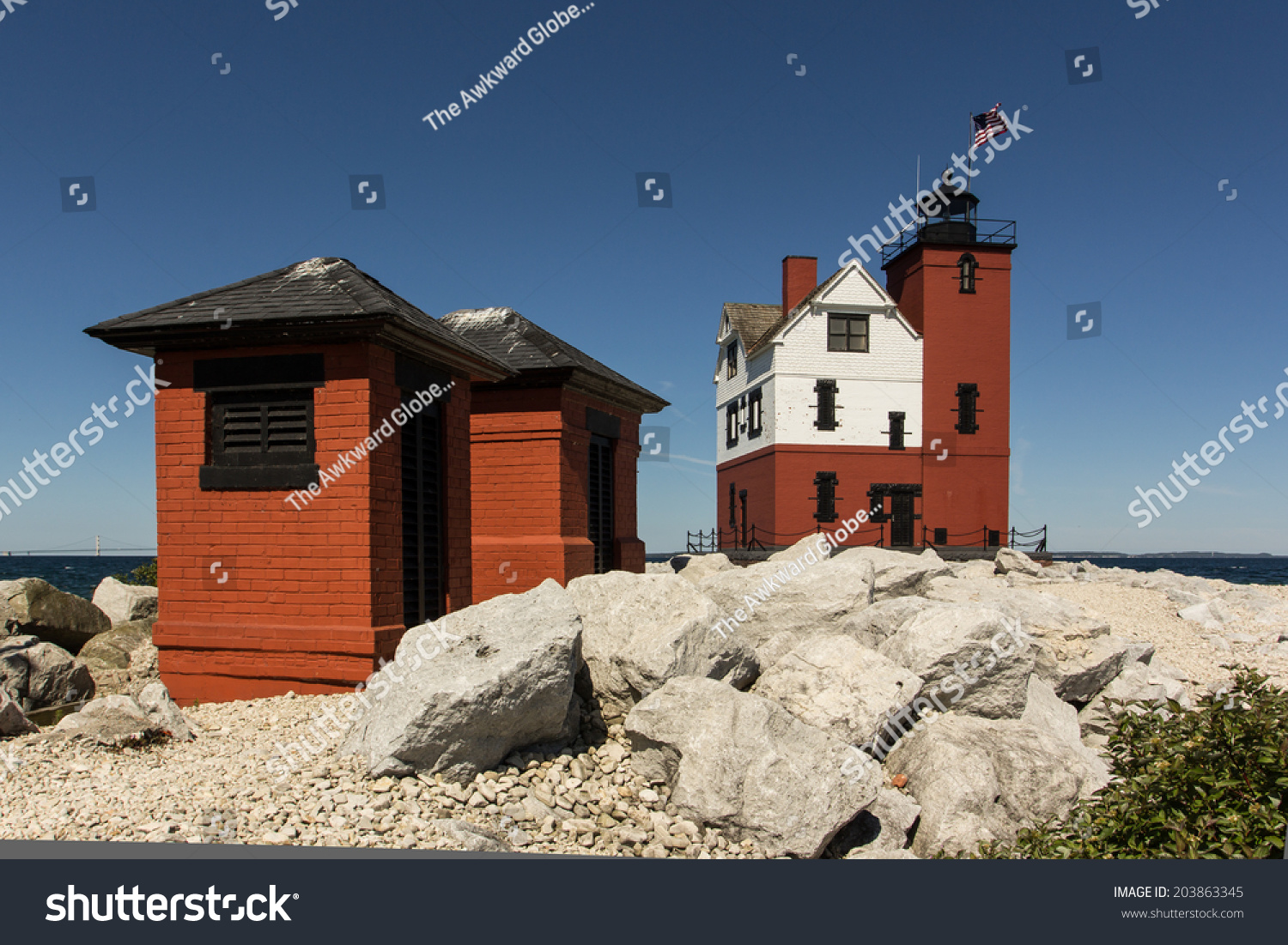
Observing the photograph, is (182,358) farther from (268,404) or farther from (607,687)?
(607,687)

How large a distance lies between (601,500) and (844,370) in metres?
15.3

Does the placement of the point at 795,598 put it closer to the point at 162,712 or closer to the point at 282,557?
A: the point at 282,557

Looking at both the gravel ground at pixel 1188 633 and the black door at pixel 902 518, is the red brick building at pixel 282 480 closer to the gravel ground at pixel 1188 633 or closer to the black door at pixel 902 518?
the gravel ground at pixel 1188 633

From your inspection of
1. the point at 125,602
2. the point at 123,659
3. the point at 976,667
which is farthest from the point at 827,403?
the point at 123,659

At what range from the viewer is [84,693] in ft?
27.6

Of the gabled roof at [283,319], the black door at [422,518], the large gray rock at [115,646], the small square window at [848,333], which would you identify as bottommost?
the large gray rock at [115,646]

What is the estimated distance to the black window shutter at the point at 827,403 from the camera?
1039 inches

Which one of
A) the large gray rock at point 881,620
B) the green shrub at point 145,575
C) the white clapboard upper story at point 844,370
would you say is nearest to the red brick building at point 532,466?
the large gray rock at point 881,620

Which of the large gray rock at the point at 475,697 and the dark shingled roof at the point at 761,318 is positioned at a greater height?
the dark shingled roof at the point at 761,318

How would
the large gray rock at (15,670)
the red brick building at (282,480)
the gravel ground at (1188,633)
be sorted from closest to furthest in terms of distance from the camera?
the large gray rock at (15,670) → the red brick building at (282,480) → the gravel ground at (1188,633)

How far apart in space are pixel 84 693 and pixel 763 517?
834 inches

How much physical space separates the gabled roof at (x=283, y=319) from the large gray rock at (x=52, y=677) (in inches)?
125

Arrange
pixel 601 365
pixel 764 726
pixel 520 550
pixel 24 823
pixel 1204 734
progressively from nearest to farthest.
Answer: pixel 1204 734, pixel 24 823, pixel 764 726, pixel 520 550, pixel 601 365

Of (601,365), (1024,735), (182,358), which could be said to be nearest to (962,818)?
(1024,735)
